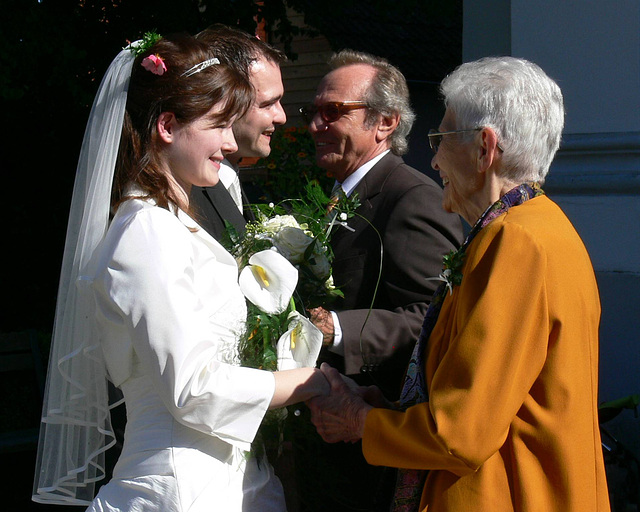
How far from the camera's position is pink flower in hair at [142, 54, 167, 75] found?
2.34 m

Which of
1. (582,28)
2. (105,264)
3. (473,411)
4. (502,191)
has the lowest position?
(473,411)

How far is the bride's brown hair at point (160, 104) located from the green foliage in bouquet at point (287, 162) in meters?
5.04

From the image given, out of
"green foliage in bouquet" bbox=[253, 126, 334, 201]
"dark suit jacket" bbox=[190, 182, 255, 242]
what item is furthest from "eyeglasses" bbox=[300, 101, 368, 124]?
"green foliage in bouquet" bbox=[253, 126, 334, 201]

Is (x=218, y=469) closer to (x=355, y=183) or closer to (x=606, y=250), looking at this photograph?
(x=355, y=183)

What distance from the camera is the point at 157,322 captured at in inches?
83.7

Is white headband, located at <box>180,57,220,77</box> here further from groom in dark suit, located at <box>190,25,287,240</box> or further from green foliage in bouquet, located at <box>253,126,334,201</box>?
green foliage in bouquet, located at <box>253,126,334,201</box>

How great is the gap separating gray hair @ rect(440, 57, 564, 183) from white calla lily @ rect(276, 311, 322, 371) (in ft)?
2.64

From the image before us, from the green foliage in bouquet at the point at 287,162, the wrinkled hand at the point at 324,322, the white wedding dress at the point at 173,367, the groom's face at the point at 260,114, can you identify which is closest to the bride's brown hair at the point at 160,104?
the white wedding dress at the point at 173,367

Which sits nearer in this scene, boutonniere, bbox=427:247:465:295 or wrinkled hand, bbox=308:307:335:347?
boutonniere, bbox=427:247:465:295

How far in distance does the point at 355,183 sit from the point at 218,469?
1.68 m

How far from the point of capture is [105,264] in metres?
2.19

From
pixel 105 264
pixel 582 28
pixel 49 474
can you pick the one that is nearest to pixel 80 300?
pixel 105 264

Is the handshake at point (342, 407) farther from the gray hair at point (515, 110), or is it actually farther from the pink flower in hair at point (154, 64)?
the pink flower in hair at point (154, 64)

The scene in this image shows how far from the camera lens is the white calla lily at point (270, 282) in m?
2.50
